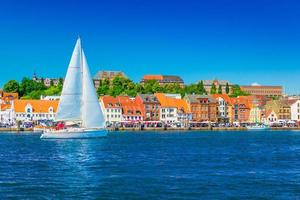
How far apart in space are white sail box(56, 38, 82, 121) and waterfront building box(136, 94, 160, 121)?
58634mm

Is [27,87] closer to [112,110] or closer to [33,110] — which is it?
[33,110]

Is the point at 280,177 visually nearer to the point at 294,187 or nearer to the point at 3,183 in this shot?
the point at 294,187

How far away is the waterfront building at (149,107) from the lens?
424 ft

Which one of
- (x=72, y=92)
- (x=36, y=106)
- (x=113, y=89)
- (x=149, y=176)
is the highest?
(x=113, y=89)

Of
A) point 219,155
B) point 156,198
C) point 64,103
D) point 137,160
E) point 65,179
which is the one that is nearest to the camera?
point 156,198

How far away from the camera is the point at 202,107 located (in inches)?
5300

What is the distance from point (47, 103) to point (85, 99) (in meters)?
58.9

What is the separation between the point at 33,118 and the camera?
412 ft

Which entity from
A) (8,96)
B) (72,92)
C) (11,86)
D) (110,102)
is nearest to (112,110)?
(110,102)

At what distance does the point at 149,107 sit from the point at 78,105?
198ft

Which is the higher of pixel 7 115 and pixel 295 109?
pixel 295 109

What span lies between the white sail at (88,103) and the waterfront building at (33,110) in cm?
5461

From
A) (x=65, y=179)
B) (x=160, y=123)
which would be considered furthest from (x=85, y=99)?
(x=160, y=123)

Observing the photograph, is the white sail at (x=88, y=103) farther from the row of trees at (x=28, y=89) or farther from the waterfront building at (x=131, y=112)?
the row of trees at (x=28, y=89)
